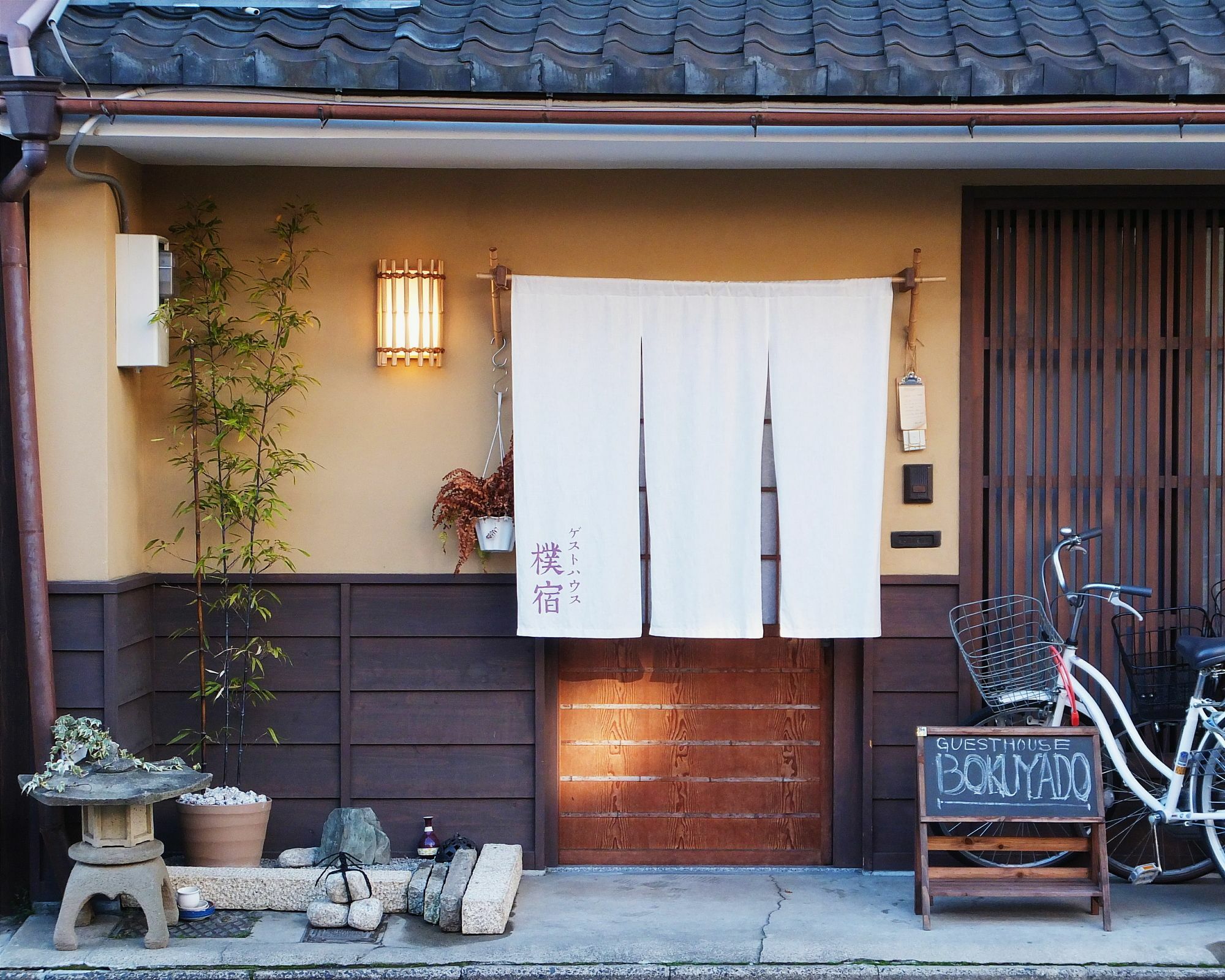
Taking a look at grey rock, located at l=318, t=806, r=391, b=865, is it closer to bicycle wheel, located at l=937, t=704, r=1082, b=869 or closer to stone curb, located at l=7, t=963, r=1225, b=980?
stone curb, located at l=7, t=963, r=1225, b=980

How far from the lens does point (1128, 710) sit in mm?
6035

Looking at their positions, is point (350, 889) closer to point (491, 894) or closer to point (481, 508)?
point (491, 894)

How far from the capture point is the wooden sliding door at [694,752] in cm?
620

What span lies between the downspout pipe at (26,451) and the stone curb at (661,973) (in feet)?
3.71

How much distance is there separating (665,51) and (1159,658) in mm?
3916

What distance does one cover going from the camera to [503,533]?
595 centimetres

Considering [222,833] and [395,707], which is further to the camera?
[395,707]

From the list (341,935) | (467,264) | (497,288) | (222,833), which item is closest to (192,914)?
(222,833)

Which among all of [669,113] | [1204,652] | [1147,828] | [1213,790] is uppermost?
[669,113]

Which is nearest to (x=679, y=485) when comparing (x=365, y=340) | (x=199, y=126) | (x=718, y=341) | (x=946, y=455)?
(x=718, y=341)

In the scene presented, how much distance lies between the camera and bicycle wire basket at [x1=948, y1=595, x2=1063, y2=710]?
5.86 meters

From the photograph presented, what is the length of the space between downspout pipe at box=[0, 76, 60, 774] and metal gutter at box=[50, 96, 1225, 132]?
540 mm

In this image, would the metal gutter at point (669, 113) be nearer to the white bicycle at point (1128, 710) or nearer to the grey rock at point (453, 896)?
the white bicycle at point (1128, 710)

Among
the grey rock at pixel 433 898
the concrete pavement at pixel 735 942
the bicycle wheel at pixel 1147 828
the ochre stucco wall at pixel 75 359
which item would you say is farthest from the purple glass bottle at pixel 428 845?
the bicycle wheel at pixel 1147 828
